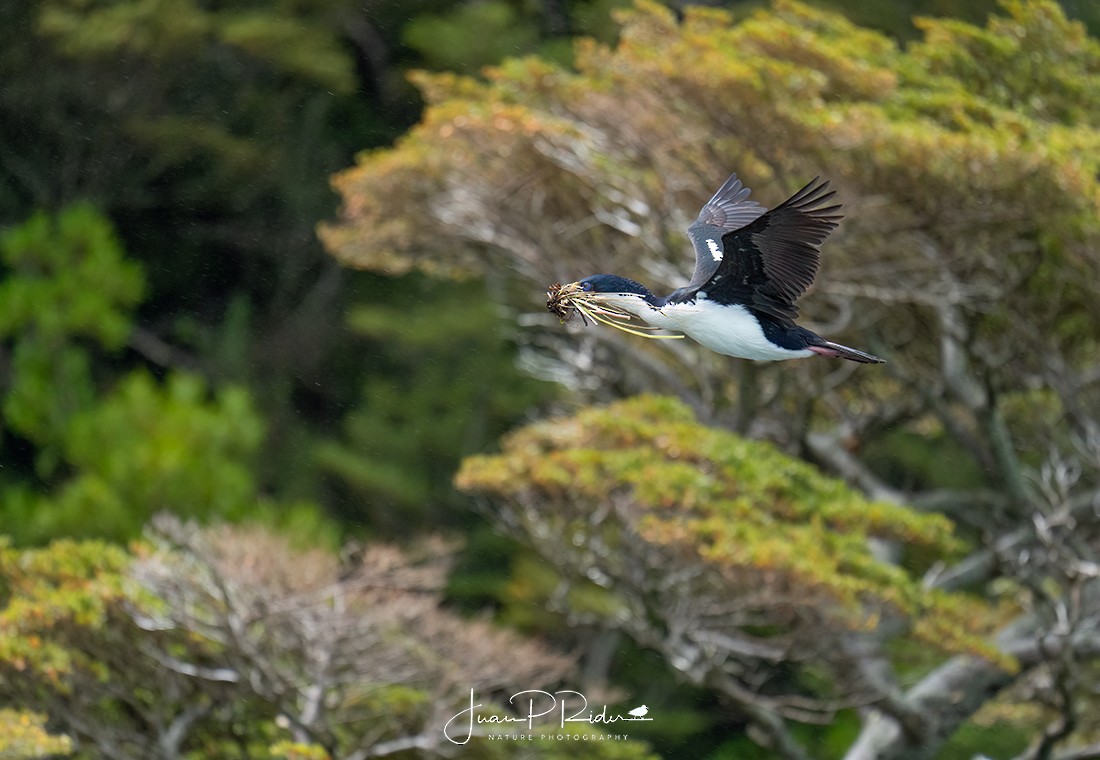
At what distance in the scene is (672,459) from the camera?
802 cm

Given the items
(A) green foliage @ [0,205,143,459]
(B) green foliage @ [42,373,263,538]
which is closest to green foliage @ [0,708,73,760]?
(B) green foliage @ [42,373,263,538]

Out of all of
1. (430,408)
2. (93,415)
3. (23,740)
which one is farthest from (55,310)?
(23,740)

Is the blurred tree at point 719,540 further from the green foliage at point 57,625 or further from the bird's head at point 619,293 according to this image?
the bird's head at point 619,293

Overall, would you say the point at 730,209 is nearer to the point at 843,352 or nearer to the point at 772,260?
the point at 772,260

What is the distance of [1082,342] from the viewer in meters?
8.92

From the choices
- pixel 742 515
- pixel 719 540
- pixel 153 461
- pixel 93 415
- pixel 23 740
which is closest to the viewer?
pixel 23 740

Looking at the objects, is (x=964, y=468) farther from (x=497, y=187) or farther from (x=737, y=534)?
(x=737, y=534)

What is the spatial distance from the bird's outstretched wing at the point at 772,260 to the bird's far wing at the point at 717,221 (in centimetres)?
29

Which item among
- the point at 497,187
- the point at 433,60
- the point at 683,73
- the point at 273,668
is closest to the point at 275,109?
the point at 433,60

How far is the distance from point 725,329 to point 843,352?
0.32m

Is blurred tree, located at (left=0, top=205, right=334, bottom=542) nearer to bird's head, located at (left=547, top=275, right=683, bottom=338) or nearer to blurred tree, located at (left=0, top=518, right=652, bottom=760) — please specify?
blurred tree, located at (left=0, top=518, right=652, bottom=760)

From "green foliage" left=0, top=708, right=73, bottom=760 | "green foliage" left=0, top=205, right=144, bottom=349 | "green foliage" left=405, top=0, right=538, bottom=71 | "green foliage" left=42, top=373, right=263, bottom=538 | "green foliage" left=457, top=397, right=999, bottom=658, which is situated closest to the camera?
"green foliage" left=0, top=708, right=73, bottom=760

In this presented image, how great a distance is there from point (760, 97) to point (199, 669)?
11.9ft

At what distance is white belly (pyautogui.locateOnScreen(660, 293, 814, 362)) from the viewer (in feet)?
14.2
